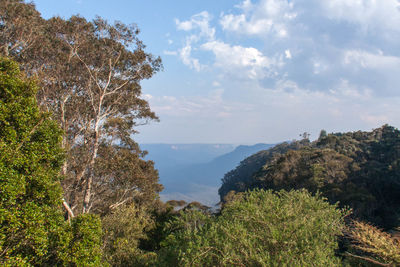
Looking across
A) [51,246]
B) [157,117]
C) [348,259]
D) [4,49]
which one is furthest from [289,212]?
[4,49]

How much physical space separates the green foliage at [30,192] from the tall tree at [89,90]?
22.2ft

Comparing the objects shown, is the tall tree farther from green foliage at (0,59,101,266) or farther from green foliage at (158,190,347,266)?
green foliage at (158,190,347,266)

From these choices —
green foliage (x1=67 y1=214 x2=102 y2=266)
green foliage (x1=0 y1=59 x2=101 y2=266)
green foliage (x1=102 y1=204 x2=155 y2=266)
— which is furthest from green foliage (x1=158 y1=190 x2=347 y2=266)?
green foliage (x1=102 y1=204 x2=155 y2=266)

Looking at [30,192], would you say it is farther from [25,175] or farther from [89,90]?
[89,90]

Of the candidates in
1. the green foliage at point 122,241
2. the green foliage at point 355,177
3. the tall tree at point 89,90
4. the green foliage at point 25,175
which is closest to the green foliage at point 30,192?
the green foliage at point 25,175

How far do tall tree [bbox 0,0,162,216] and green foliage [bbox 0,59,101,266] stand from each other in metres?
6.76

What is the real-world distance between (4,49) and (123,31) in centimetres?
655

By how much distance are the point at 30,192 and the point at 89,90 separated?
1058 cm

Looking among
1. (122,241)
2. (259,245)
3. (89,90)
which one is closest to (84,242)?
(259,245)

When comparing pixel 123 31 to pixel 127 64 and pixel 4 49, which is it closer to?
pixel 127 64

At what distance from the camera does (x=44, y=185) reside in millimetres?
A: 6793

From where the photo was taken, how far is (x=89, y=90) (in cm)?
1595

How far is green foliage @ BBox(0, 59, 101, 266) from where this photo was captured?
6066mm

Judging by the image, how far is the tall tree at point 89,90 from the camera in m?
13.8
